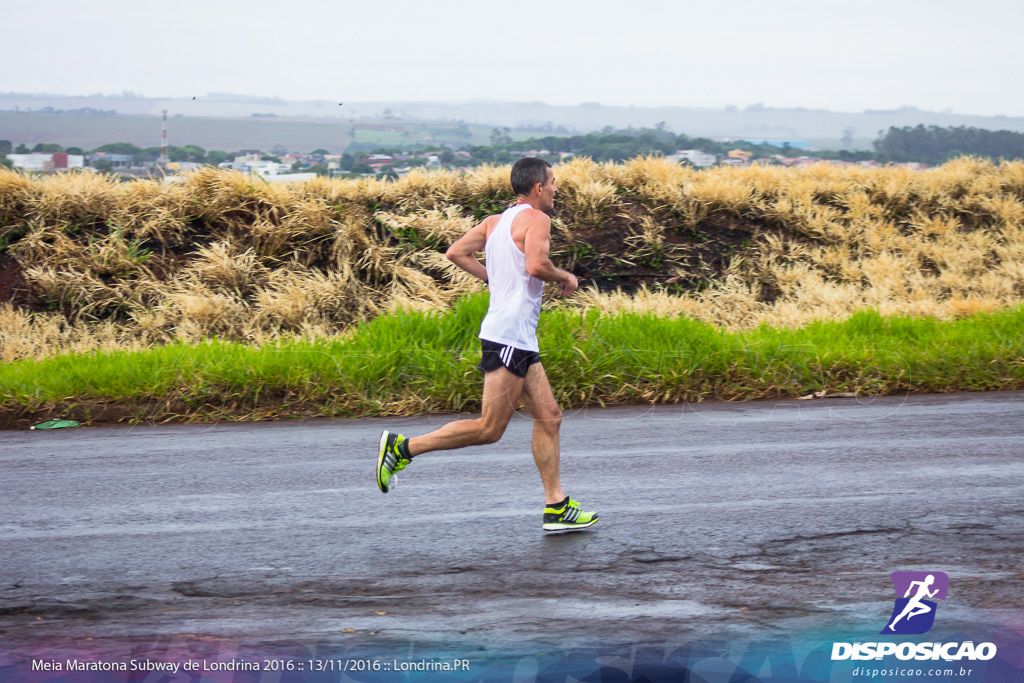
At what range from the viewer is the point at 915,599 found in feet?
12.9

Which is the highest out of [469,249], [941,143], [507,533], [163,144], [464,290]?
[941,143]

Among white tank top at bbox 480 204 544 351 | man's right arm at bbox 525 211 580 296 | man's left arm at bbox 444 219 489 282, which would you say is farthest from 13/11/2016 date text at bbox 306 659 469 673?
man's left arm at bbox 444 219 489 282

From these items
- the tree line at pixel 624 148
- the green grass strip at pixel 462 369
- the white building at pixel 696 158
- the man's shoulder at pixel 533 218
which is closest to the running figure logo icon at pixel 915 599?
the man's shoulder at pixel 533 218

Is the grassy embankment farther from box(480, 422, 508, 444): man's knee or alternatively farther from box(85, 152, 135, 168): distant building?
box(480, 422, 508, 444): man's knee

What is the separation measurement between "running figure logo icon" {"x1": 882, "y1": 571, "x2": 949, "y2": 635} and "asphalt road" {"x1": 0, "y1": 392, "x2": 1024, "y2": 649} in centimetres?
6

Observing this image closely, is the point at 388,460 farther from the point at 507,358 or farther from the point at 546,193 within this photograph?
the point at 546,193

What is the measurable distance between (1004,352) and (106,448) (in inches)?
305

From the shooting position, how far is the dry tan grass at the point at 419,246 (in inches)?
447

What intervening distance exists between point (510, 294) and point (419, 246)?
27.5 ft

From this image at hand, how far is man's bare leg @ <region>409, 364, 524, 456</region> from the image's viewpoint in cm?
486

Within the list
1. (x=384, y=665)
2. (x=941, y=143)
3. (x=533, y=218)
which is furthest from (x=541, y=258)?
(x=941, y=143)

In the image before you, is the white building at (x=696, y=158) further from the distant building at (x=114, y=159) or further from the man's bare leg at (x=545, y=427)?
the man's bare leg at (x=545, y=427)

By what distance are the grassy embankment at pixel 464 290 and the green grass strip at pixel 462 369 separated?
23 mm

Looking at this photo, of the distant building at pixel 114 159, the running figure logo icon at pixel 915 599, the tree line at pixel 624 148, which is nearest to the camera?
the running figure logo icon at pixel 915 599
